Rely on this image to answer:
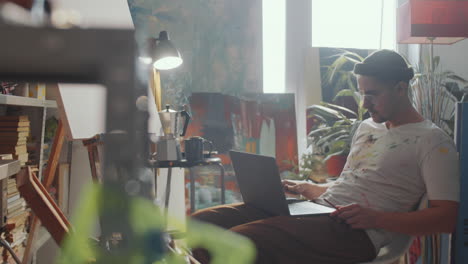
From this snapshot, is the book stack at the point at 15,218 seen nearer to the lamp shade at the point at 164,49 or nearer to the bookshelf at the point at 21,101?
the bookshelf at the point at 21,101

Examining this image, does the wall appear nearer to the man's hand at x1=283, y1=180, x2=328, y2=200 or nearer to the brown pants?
the man's hand at x1=283, y1=180, x2=328, y2=200

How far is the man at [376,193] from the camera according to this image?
1264 millimetres

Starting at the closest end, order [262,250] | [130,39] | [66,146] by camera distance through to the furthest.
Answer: [130,39] < [262,250] < [66,146]

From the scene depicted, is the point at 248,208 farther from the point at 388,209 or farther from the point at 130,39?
the point at 130,39

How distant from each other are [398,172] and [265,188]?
469mm

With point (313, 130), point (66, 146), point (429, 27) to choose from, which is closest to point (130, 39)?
point (66, 146)

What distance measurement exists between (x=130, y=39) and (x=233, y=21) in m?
3.23

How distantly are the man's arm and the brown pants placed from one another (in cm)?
5

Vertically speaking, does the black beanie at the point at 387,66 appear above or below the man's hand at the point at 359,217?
above

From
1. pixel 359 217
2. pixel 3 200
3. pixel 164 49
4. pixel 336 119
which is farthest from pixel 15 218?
pixel 336 119

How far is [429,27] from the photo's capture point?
2.62m

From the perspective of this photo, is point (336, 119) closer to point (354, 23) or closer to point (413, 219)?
point (354, 23)

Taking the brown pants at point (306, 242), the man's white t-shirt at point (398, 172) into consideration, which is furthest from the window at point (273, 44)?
the brown pants at point (306, 242)

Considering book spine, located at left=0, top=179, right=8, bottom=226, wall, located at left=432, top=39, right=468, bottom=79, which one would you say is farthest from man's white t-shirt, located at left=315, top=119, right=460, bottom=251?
wall, located at left=432, top=39, right=468, bottom=79
